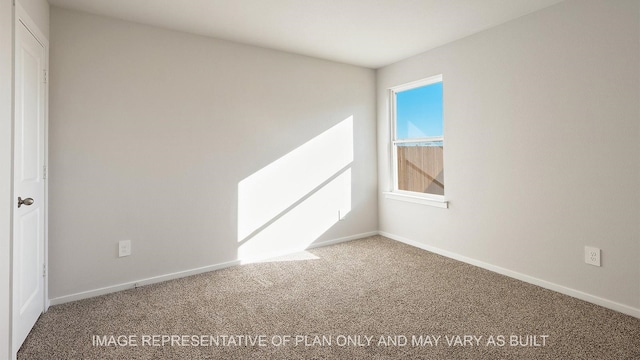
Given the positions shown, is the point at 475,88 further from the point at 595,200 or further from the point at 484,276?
the point at 484,276

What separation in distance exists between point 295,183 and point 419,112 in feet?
5.89

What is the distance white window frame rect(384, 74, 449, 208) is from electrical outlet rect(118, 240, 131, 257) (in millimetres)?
3066

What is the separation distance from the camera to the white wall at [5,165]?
1616 millimetres

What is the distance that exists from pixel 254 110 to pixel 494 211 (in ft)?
8.78

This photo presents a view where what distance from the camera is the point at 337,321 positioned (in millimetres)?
2215

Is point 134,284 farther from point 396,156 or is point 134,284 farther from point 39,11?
point 396,156

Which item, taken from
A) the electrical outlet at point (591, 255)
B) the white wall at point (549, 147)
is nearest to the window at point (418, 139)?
the white wall at point (549, 147)

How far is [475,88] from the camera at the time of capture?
322 cm

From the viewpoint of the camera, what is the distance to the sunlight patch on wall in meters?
3.49

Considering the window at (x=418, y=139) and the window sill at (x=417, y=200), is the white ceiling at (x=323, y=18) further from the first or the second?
the window sill at (x=417, y=200)

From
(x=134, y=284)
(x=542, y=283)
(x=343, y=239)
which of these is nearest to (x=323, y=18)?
(x=343, y=239)

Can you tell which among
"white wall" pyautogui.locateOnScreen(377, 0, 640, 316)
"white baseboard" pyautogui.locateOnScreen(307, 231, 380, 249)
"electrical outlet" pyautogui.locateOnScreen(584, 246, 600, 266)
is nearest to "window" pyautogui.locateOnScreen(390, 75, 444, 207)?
"white wall" pyautogui.locateOnScreen(377, 0, 640, 316)

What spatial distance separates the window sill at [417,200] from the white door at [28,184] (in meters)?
3.57

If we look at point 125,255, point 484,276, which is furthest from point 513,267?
point 125,255
